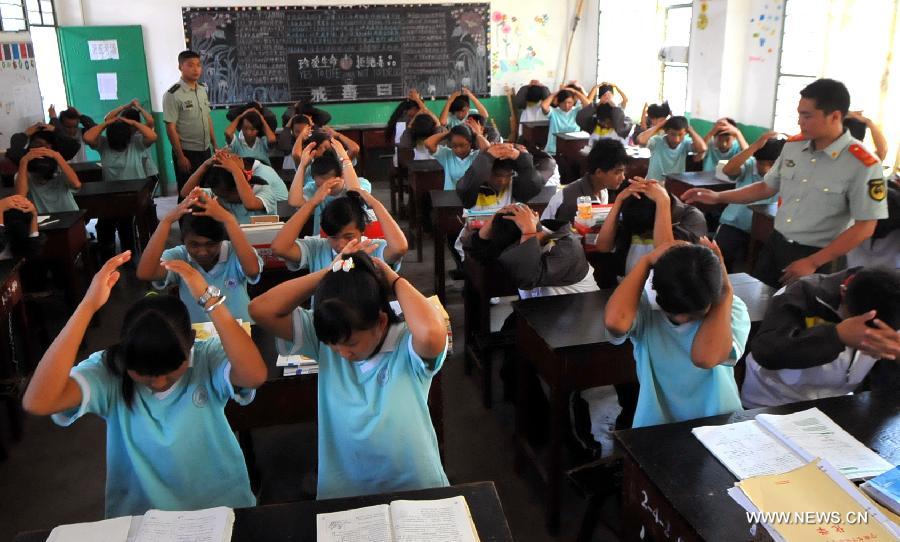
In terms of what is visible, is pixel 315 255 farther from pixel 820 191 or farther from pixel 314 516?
pixel 820 191

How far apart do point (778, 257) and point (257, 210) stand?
280 centimetres

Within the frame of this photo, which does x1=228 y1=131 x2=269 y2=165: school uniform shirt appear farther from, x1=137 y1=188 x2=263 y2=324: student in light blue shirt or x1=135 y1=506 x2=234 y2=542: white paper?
x1=135 y1=506 x2=234 y2=542: white paper

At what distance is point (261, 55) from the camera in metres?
9.38

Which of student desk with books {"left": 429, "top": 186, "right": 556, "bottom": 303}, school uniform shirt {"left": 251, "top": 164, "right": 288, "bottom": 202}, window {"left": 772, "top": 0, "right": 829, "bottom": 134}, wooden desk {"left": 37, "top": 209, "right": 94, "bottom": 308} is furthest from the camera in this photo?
window {"left": 772, "top": 0, "right": 829, "bottom": 134}

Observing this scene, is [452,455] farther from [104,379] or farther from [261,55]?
[261,55]

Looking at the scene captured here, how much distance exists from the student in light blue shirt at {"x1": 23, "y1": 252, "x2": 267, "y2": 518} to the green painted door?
320 inches

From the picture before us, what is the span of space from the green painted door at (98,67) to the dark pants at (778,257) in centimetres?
802

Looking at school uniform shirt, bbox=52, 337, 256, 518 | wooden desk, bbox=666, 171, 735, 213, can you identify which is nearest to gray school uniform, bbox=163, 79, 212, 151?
wooden desk, bbox=666, 171, 735, 213

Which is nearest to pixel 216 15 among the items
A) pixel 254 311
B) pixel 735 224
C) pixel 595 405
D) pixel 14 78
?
pixel 14 78

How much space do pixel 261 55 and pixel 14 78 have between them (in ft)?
11.0

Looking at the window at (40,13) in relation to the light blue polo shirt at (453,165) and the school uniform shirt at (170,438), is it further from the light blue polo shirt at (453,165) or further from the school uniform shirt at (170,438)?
the school uniform shirt at (170,438)

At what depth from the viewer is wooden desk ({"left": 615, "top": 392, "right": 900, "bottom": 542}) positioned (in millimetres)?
1538

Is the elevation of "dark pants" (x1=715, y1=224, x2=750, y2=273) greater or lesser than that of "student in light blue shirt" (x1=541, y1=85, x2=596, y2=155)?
lesser

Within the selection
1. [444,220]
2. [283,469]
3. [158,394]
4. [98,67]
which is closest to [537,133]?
[444,220]
